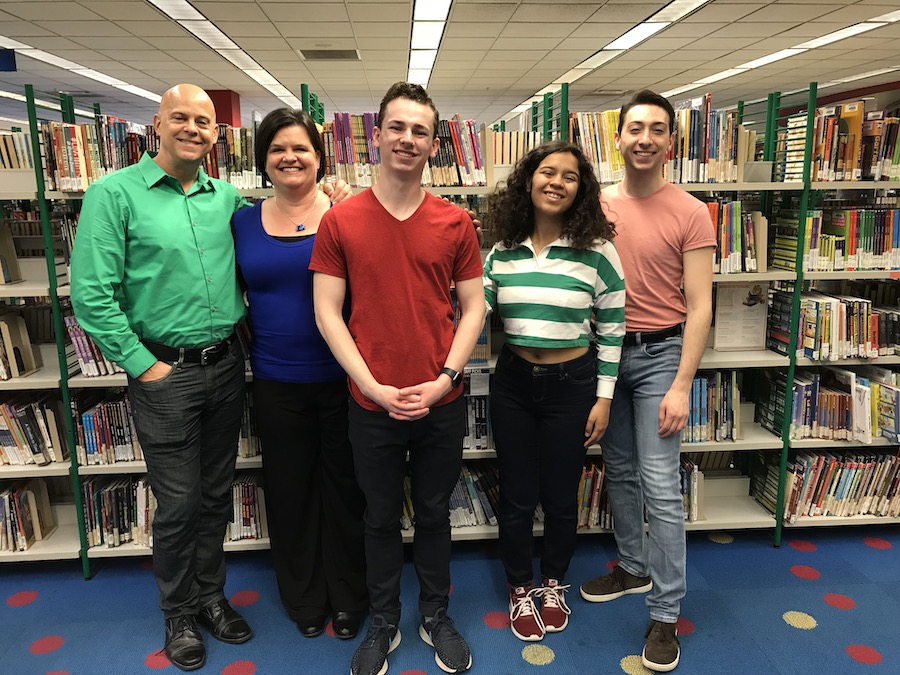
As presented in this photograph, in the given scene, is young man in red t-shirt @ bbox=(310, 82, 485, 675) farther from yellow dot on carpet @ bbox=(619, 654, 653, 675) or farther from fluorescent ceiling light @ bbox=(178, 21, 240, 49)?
fluorescent ceiling light @ bbox=(178, 21, 240, 49)

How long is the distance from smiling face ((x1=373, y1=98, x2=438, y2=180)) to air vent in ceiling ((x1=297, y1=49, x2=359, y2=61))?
6755mm

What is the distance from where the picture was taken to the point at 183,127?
1.89 metres

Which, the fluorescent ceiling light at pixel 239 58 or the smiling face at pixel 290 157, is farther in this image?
the fluorescent ceiling light at pixel 239 58

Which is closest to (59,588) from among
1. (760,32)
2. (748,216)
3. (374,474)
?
(374,474)

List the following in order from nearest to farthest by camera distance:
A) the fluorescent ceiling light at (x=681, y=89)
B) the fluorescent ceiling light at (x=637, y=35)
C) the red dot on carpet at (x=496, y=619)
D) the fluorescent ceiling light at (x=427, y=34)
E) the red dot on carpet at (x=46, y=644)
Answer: the red dot on carpet at (x=46, y=644) → the red dot on carpet at (x=496, y=619) → the fluorescent ceiling light at (x=427, y=34) → the fluorescent ceiling light at (x=637, y=35) → the fluorescent ceiling light at (x=681, y=89)

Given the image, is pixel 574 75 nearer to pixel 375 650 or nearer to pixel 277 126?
pixel 277 126

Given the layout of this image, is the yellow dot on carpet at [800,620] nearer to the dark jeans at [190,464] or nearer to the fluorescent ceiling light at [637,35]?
the dark jeans at [190,464]

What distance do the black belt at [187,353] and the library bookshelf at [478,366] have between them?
0.67 m

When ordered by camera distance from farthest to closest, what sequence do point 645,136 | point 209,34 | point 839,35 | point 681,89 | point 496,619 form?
point 681,89, point 839,35, point 209,34, point 496,619, point 645,136

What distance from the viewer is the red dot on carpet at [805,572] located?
2.60 meters

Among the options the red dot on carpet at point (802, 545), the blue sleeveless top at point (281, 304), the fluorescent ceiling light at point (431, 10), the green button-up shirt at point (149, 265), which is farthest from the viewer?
the fluorescent ceiling light at point (431, 10)

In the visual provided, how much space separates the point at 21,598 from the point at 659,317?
2.66 metres

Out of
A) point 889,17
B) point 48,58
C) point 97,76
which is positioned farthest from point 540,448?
point 97,76

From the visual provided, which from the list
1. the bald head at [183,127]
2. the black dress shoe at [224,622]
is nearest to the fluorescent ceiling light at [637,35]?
the bald head at [183,127]
